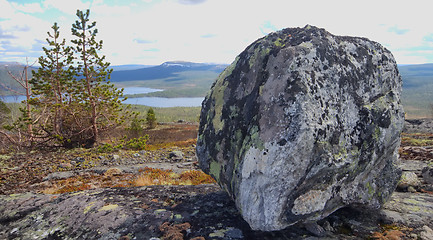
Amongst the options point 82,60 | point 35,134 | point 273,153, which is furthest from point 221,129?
point 35,134

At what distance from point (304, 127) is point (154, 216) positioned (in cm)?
356

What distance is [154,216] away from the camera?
5363 mm

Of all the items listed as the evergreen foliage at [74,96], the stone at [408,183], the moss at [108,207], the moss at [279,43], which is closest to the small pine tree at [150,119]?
the evergreen foliage at [74,96]

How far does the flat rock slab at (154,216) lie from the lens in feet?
15.7

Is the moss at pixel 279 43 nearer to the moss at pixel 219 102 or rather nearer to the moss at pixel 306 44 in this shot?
the moss at pixel 306 44

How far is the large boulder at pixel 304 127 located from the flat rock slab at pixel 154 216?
0.48 m

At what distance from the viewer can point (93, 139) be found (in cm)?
2231

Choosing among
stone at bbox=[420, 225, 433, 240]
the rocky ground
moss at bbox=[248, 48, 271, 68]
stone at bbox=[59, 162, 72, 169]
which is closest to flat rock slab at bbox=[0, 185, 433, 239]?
the rocky ground

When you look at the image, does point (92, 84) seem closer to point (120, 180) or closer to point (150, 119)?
point (120, 180)

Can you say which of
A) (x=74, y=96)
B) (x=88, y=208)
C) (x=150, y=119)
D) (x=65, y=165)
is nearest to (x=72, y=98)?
(x=74, y=96)

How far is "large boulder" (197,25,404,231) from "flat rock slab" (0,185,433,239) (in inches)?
19.0

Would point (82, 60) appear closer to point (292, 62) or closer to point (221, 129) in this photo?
point (221, 129)

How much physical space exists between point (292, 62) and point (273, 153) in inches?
64.0

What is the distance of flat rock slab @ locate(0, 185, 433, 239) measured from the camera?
15.7ft
